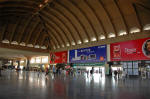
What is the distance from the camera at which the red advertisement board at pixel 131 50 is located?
2423 cm

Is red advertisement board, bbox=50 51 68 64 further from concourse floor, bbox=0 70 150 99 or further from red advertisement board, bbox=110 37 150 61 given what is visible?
concourse floor, bbox=0 70 150 99

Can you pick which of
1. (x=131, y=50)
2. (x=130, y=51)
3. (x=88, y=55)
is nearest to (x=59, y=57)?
(x=88, y=55)

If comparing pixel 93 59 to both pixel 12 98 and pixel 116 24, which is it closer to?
pixel 116 24

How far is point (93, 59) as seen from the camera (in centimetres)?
3316

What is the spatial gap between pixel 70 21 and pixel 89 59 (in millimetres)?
11314

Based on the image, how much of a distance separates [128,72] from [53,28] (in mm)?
25848

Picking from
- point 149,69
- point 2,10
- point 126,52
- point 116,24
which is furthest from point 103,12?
point 2,10

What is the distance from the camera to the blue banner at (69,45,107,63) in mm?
31294

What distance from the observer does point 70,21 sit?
3603cm

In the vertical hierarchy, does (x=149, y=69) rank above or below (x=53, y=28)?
below

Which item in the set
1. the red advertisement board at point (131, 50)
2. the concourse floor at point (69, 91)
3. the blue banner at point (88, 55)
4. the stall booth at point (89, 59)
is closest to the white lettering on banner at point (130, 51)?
the red advertisement board at point (131, 50)

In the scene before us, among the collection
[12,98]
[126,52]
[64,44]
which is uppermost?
[64,44]

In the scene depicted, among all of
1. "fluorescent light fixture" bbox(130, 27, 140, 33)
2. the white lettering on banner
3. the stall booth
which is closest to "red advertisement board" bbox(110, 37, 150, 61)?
the white lettering on banner

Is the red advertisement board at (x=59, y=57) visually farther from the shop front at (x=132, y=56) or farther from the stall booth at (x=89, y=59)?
the shop front at (x=132, y=56)
